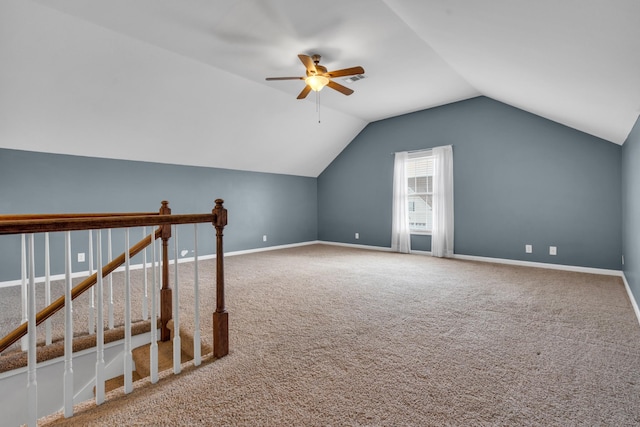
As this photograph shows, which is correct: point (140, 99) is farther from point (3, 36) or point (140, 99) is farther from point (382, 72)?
point (382, 72)

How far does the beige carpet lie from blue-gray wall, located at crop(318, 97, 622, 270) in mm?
989

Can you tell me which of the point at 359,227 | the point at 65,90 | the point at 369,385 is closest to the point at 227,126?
the point at 65,90

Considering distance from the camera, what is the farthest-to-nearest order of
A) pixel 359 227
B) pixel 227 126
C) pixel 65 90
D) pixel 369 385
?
pixel 359 227
pixel 227 126
pixel 65 90
pixel 369 385

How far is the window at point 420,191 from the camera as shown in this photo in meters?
5.83

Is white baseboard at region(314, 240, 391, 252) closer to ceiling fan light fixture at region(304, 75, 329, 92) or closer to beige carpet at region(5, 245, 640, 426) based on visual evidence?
beige carpet at region(5, 245, 640, 426)

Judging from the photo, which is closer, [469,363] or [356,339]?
[469,363]

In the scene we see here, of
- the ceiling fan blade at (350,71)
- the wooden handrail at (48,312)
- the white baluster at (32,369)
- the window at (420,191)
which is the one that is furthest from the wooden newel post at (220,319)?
the window at (420,191)

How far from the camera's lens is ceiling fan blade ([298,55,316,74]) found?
3.04 meters

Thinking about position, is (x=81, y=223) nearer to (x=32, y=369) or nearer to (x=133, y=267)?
(x=32, y=369)

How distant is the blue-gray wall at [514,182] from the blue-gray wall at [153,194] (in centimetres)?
189

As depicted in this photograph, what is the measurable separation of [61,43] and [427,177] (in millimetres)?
5460

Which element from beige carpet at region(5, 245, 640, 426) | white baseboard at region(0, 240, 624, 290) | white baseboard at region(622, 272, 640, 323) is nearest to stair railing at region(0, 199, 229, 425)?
beige carpet at region(5, 245, 640, 426)

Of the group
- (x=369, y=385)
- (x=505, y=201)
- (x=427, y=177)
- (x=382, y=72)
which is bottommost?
(x=369, y=385)

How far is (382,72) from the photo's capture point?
4.09 m
